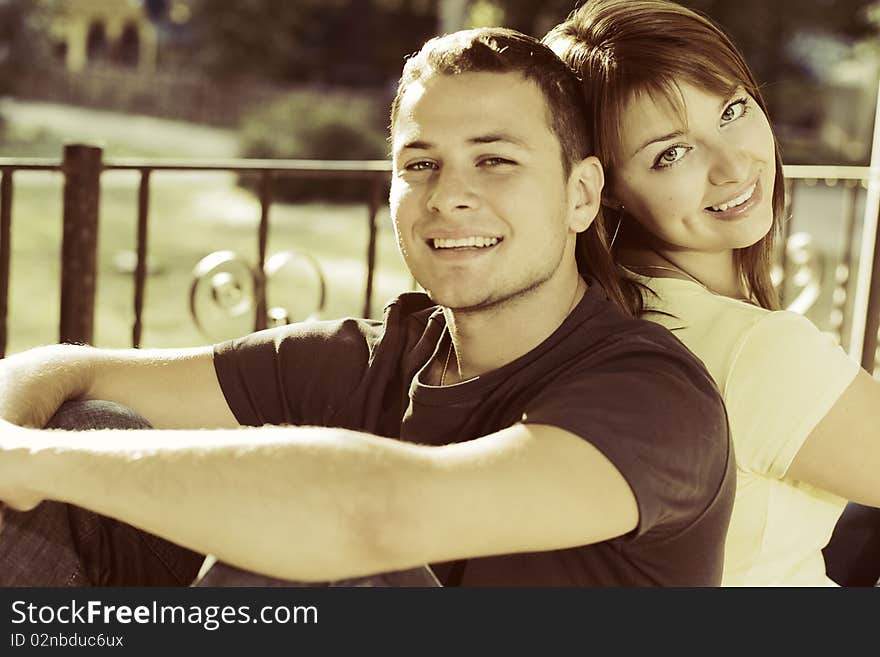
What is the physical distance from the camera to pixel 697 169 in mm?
2170

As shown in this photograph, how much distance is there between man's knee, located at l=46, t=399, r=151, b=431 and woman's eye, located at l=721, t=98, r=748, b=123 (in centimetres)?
121

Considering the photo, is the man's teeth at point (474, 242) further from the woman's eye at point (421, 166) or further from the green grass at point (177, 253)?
the green grass at point (177, 253)

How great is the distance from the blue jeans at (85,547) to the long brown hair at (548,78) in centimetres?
79

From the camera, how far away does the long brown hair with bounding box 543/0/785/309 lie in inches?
82.6

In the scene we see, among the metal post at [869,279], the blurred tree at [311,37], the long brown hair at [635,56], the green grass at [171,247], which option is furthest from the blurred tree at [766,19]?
the long brown hair at [635,56]

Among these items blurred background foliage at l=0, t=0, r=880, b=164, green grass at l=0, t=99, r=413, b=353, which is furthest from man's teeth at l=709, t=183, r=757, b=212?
blurred background foliage at l=0, t=0, r=880, b=164

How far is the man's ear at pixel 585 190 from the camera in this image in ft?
6.53

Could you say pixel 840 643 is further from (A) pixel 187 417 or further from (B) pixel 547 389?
(A) pixel 187 417

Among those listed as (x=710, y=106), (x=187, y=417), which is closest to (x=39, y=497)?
(x=187, y=417)

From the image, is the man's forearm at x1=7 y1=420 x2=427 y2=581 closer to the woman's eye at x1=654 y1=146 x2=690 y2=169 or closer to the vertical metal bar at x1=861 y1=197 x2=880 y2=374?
the woman's eye at x1=654 y1=146 x2=690 y2=169

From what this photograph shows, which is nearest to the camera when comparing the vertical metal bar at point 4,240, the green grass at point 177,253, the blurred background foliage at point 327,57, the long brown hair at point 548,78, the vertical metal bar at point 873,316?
the long brown hair at point 548,78

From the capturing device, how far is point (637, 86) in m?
2.09

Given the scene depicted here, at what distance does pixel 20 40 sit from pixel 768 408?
20.1m

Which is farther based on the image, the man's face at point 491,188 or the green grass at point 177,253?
the green grass at point 177,253
